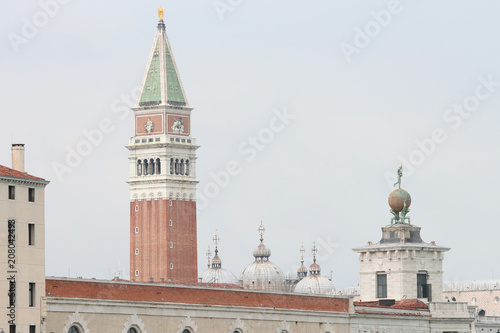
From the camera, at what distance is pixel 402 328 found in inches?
4407

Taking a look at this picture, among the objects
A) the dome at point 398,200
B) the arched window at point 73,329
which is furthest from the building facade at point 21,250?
the dome at point 398,200

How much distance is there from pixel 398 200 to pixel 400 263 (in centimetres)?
570

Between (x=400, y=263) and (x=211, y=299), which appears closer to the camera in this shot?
(x=211, y=299)

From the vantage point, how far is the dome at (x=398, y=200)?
122 m

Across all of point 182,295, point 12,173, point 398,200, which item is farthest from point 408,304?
point 12,173

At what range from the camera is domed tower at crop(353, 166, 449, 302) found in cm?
11919

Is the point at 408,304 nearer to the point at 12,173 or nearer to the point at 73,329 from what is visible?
the point at 73,329

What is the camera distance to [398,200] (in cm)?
12194

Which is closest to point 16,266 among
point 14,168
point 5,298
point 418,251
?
point 5,298

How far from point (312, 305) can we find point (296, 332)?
11.8 ft

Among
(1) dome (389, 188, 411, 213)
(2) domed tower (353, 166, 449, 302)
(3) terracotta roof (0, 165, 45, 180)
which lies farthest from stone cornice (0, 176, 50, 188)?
(1) dome (389, 188, 411, 213)

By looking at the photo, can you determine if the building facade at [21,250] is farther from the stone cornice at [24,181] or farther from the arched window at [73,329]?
the arched window at [73,329]

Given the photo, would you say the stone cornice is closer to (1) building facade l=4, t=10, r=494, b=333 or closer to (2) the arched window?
(1) building facade l=4, t=10, r=494, b=333

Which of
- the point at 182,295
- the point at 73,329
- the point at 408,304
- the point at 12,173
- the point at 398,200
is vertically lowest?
the point at 73,329
